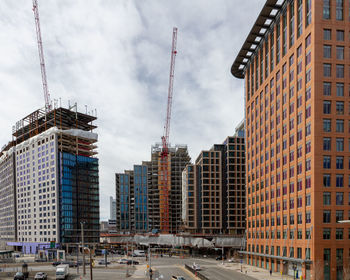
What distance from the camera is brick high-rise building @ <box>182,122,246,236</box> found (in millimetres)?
159750

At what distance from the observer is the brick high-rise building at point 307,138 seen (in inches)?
2719

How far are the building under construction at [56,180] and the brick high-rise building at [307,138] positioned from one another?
327 feet

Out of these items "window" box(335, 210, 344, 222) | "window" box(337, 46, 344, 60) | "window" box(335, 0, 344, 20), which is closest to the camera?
"window" box(335, 210, 344, 222)

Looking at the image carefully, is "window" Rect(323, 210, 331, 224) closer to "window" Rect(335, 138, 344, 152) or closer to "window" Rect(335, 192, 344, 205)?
"window" Rect(335, 192, 344, 205)

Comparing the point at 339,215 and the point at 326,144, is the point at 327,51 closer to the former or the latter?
the point at 326,144

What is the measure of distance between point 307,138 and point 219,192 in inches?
3703

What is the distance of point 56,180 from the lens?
531ft

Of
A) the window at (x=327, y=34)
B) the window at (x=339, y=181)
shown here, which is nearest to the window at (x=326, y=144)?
the window at (x=339, y=181)

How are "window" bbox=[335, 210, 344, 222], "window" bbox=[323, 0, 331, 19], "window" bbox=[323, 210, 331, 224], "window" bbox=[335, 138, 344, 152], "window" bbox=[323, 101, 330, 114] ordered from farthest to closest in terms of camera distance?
"window" bbox=[323, 0, 331, 19]
"window" bbox=[323, 101, 330, 114]
"window" bbox=[335, 138, 344, 152]
"window" bbox=[335, 210, 344, 222]
"window" bbox=[323, 210, 331, 224]

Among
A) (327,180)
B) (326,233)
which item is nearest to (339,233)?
(326,233)

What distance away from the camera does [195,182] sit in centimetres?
17012

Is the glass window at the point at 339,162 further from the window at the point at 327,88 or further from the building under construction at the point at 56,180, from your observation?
the building under construction at the point at 56,180

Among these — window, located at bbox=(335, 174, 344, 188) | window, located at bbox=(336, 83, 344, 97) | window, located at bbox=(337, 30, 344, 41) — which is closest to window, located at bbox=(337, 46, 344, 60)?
window, located at bbox=(337, 30, 344, 41)

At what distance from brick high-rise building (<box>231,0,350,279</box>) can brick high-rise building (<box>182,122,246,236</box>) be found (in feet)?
199
